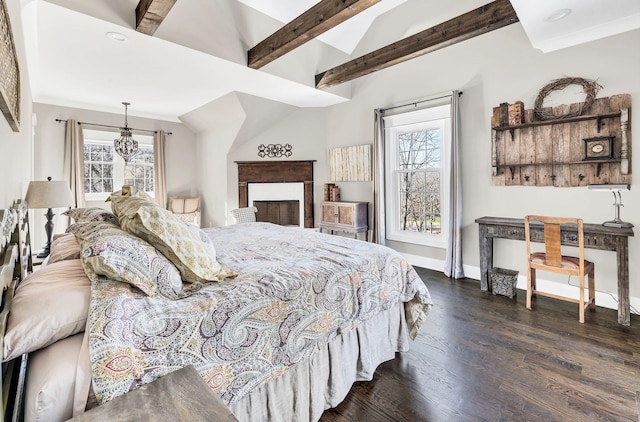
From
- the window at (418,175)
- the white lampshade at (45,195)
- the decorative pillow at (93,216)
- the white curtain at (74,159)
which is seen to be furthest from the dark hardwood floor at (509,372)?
the white curtain at (74,159)

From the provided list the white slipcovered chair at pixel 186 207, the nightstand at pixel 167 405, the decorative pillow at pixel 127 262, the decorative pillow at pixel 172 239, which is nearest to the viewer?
the nightstand at pixel 167 405

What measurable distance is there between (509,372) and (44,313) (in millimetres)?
2488

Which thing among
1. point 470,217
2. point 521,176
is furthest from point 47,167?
point 521,176

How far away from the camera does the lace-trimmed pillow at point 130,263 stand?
1.20 m

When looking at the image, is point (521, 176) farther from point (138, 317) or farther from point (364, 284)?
point (138, 317)

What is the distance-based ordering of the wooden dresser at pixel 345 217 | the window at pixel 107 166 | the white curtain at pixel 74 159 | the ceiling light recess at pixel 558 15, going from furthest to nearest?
the window at pixel 107 166, the white curtain at pixel 74 159, the wooden dresser at pixel 345 217, the ceiling light recess at pixel 558 15

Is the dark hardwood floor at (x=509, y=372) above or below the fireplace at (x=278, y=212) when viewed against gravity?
below

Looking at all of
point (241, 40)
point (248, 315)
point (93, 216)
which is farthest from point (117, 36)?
point (248, 315)

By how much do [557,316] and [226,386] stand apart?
3.07 m

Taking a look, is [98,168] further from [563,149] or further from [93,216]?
[563,149]

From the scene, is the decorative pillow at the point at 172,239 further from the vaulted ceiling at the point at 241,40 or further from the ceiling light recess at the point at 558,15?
the ceiling light recess at the point at 558,15

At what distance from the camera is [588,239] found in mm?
2809

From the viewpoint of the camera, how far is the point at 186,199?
637 centimetres

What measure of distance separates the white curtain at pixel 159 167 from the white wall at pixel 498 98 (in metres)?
3.72
